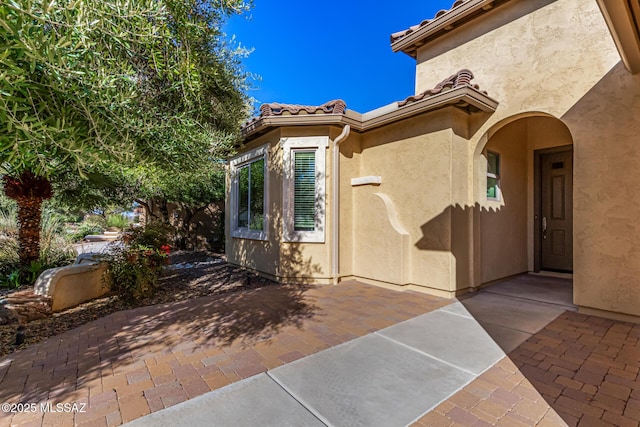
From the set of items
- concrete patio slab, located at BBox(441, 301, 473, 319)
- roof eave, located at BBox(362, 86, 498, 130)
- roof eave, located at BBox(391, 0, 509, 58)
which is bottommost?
concrete patio slab, located at BBox(441, 301, 473, 319)

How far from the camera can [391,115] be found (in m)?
6.96

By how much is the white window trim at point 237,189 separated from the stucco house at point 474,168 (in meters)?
0.06

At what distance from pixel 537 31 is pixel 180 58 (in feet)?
21.3

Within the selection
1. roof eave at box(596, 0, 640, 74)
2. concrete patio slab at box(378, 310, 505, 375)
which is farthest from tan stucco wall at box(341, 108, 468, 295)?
roof eave at box(596, 0, 640, 74)

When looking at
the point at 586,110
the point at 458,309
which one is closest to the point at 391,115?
the point at 586,110

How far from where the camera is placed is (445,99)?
5.85 metres

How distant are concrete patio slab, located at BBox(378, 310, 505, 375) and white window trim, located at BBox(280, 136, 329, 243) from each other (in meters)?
3.42

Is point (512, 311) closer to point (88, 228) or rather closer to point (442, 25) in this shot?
point (442, 25)

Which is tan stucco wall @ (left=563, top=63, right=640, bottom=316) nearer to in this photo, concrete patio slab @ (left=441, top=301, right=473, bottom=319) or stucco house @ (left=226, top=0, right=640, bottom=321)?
stucco house @ (left=226, top=0, right=640, bottom=321)

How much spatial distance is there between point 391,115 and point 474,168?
2.18 meters

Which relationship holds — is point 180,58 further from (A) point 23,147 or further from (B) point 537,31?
(B) point 537,31

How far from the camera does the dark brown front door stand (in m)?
7.56

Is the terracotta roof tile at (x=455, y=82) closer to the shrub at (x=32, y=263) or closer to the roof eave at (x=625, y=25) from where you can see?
the roof eave at (x=625, y=25)

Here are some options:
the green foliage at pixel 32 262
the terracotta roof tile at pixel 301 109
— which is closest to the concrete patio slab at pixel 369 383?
the terracotta roof tile at pixel 301 109
